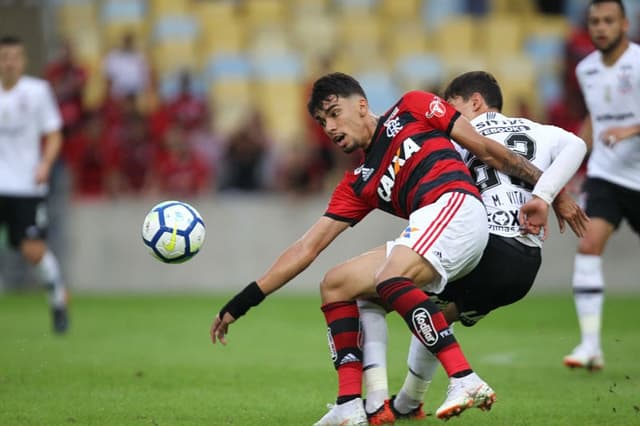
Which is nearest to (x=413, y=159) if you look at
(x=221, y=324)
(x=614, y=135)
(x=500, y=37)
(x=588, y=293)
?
(x=221, y=324)

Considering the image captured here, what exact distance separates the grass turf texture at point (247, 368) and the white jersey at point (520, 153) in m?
1.09

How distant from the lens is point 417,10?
20.3 metres

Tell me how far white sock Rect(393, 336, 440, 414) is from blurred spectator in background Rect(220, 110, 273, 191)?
382 inches

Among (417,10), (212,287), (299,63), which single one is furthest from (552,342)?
(417,10)

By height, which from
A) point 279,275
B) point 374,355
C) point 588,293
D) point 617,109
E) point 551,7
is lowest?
point 588,293

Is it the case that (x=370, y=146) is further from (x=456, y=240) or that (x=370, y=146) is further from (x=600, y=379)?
(x=600, y=379)

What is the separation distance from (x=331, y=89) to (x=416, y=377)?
5.37ft

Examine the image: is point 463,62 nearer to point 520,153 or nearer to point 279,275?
point 520,153

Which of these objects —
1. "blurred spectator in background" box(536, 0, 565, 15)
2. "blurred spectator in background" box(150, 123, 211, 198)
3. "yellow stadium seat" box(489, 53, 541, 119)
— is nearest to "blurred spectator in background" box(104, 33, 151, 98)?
"blurred spectator in background" box(150, 123, 211, 198)

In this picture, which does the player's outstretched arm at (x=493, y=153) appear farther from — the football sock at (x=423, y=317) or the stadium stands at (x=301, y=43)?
the stadium stands at (x=301, y=43)

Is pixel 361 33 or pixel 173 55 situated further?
pixel 361 33

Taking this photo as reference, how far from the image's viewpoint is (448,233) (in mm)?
5695

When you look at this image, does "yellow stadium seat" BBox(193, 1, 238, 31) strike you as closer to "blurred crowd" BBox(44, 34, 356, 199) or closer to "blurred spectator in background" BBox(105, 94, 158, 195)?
"blurred crowd" BBox(44, 34, 356, 199)

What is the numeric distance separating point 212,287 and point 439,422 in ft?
32.0
